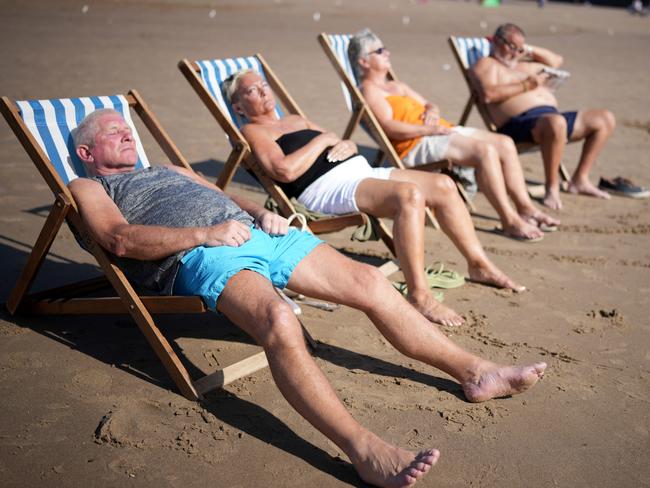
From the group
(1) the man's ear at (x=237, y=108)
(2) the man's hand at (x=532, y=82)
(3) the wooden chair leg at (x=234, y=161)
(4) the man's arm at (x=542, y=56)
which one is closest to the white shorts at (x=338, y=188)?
(3) the wooden chair leg at (x=234, y=161)

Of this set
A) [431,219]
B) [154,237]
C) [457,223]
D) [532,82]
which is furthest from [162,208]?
[532,82]

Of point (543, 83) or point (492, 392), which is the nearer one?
point (492, 392)

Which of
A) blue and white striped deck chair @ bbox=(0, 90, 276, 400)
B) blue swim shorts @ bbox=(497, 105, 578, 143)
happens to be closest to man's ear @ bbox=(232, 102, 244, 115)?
blue and white striped deck chair @ bbox=(0, 90, 276, 400)

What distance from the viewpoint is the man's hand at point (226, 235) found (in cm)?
292

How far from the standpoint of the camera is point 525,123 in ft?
19.6

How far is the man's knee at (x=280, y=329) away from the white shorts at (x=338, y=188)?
5.05 ft

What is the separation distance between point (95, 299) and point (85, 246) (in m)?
0.23

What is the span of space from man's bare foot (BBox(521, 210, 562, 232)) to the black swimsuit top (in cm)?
172

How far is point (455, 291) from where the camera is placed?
4.18 metres

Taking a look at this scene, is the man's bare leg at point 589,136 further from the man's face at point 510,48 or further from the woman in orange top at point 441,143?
the woman in orange top at point 441,143

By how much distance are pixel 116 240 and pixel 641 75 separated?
38.5 feet

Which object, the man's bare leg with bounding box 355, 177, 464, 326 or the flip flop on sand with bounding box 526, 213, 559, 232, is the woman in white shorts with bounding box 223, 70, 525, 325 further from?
the flip flop on sand with bounding box 526, 213, 559, 232

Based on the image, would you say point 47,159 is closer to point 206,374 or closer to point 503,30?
point 206,374

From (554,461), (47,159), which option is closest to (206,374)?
(47,159)
